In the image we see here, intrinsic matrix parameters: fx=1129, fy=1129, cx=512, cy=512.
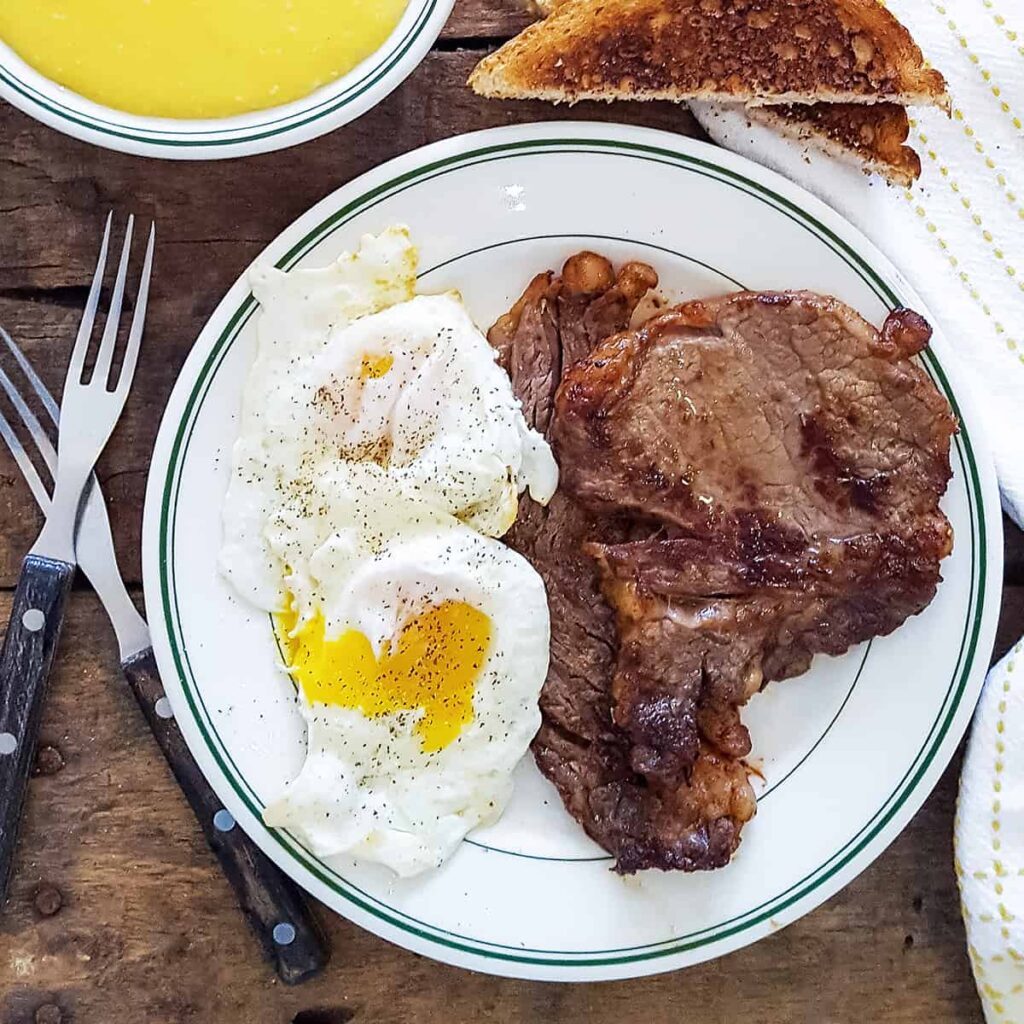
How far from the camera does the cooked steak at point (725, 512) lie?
108 inches

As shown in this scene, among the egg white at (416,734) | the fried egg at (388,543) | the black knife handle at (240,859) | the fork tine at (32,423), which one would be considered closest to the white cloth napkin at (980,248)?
the fried egg at (388,543)

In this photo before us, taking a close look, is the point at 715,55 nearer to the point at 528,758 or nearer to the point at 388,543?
the point at 388,543

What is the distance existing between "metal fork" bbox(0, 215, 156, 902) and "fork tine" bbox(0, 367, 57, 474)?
1.1 inches

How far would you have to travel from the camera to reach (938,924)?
3.25 metres

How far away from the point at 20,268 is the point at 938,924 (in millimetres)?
3173

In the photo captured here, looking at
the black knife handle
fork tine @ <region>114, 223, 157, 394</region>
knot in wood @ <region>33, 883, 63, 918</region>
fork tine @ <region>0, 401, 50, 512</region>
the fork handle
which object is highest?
fork tine @ <region>114, 223, 157, 394</region>

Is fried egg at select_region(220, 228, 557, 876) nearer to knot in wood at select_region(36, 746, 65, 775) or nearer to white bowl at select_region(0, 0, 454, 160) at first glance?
white bowl at select_region(0, 0, 454, 160)

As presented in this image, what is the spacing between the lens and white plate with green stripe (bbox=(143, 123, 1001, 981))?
2.87m

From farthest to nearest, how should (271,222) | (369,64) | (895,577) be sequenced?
1. (271,222)
2. (895,577)
3. (369,64)

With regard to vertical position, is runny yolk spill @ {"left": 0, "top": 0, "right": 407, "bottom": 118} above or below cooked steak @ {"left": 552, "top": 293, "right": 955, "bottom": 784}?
above

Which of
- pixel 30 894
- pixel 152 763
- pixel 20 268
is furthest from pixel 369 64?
pixel 30 894

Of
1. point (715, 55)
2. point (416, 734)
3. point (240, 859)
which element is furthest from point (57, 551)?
point (715, 55)

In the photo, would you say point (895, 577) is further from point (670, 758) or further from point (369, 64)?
point (369, 64)

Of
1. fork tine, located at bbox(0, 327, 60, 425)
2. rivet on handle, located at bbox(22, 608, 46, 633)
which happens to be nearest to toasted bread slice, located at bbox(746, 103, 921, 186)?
fork tine, located at bbox(0, 327, 60, 425)
